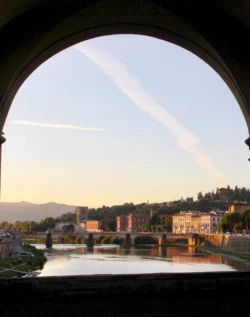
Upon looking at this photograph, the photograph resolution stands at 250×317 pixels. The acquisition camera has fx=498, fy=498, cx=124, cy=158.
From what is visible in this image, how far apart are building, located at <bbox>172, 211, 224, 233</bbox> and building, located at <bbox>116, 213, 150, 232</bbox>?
1095 centimetres

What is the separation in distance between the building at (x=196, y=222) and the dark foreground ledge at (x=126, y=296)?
73.8m

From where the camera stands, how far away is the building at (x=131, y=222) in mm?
93625

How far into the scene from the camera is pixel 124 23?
5.07 meters

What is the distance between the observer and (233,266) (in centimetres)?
3025

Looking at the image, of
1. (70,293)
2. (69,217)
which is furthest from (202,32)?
(69,217)

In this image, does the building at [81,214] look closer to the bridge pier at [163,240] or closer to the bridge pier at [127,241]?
the bridge pier at [127,241]

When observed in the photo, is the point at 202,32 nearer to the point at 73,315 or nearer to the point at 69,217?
the point at 73,315

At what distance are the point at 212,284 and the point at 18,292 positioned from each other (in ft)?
3.61

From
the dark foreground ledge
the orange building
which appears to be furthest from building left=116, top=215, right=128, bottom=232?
the dark foreground ledge

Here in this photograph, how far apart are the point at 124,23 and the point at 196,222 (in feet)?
255

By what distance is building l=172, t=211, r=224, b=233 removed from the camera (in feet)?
250

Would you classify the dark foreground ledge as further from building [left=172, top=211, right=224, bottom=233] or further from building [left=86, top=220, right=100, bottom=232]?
Result: building [left=86, top=220, right=100, bottom=232]

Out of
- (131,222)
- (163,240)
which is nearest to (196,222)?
(131,222)

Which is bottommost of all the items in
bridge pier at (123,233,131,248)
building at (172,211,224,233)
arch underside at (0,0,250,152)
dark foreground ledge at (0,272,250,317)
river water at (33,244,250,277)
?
river water at (33,244,250,277)
